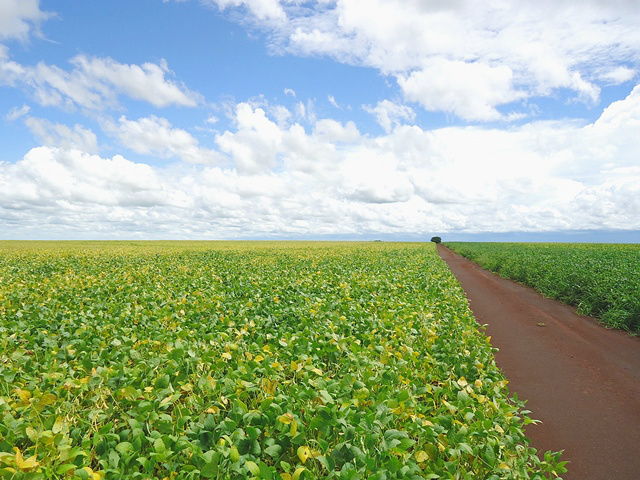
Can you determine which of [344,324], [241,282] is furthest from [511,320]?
[241,282]

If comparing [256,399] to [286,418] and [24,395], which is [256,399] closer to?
[286,418]

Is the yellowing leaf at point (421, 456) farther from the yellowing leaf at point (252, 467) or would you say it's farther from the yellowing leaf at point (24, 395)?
the yellowing leaf at point (24, 395)

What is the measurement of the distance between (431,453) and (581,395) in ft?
18.4

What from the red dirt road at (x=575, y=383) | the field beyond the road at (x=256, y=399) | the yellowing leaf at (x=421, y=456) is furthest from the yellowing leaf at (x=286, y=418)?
the red dirt road at (x=575, y=383)

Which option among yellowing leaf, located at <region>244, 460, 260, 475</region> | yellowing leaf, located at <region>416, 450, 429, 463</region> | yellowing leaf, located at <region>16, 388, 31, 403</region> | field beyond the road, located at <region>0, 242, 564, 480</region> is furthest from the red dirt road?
yellowing leaf, located at <region>16, 388, 31, 403</region>

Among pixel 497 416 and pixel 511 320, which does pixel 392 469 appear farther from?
pixel 511 320

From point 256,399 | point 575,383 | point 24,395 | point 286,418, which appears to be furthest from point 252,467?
point 575,383

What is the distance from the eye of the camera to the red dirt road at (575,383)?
5.51 meters

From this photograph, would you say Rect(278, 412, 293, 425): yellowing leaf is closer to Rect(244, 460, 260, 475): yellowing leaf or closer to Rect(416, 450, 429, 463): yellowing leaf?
Rect(244, 460, 260, 475): yellowing leaf

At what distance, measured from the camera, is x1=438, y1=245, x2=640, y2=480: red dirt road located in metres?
5.51

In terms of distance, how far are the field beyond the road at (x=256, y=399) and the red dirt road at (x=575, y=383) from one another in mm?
801

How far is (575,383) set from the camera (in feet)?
26.1

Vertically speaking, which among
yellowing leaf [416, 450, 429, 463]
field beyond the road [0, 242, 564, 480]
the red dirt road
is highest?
field beyond the road [0, 242, 564, 480]

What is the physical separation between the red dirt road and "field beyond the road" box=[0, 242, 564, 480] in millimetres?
801
